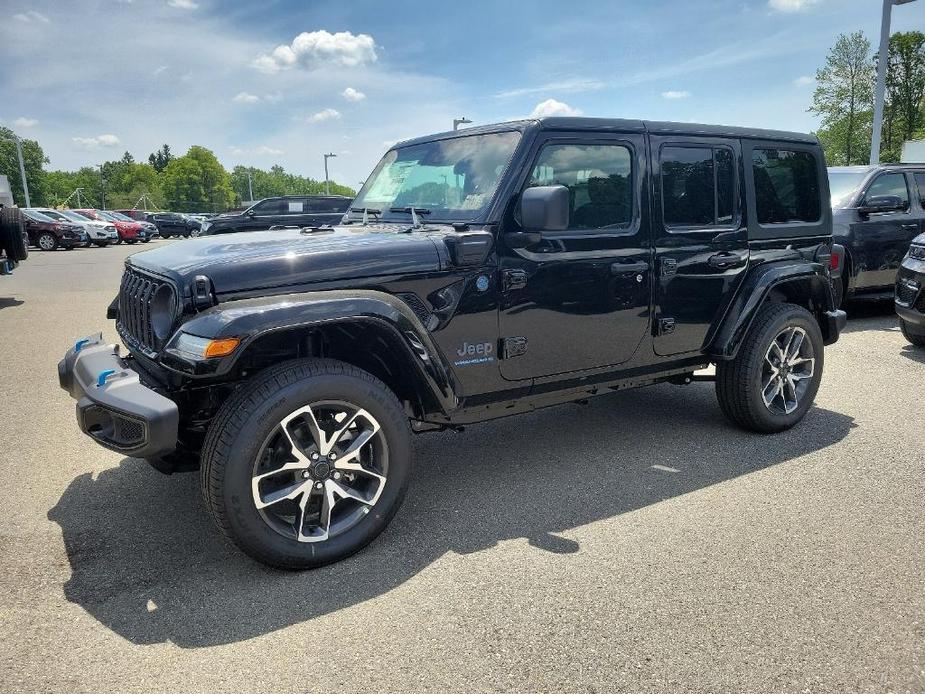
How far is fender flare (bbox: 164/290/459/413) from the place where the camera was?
2.72 meters

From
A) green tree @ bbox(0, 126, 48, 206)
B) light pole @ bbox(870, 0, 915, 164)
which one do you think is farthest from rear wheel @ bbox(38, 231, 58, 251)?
green tree @ bbox(0, 126, 48, 206)

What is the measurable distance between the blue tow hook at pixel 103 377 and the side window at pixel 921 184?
9.98m

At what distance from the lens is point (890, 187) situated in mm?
8992

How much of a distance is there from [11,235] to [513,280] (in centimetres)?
1020

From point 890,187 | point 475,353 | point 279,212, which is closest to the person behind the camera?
point 475,353

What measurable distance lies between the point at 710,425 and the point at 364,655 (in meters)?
3.30

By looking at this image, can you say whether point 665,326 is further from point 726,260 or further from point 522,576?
point 522,576

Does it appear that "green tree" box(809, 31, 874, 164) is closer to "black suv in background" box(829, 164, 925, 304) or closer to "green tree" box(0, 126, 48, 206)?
"black suv in background" box(829, 164, 925, 304)

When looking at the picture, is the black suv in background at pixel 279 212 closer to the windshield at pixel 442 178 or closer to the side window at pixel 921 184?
the side window at pixel 921 184

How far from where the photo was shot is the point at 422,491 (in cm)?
387

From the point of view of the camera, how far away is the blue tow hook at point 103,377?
2936mm

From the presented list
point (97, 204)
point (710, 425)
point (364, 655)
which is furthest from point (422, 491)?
point (97, 204)

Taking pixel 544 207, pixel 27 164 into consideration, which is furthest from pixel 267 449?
pixel 27 164

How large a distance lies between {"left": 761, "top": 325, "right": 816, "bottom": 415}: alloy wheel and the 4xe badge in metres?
2.13
